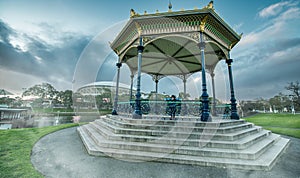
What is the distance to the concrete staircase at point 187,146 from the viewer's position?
322cm

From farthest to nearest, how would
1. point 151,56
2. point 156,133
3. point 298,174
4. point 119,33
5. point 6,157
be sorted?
point 151,56, point 119,33, point 156,133, point 6,157, point 298,174

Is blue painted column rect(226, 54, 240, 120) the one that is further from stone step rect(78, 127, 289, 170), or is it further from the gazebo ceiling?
stone step rect(78, 127, 289, 170)

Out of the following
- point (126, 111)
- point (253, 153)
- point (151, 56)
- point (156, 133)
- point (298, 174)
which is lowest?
point (298, 174)

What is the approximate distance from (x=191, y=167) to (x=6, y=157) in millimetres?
5149

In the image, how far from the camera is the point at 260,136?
15.8 ft

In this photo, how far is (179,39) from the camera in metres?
7.00

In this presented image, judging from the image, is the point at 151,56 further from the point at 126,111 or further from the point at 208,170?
the point at 208,170

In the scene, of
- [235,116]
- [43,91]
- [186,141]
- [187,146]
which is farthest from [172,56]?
[43,91]

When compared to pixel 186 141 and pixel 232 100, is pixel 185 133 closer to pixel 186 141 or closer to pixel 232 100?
pixel 186 141

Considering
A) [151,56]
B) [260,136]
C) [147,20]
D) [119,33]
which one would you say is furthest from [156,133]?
[151,56]

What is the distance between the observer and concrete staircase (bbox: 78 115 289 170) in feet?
10.6

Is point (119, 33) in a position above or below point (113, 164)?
above

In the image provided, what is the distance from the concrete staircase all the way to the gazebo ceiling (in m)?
4.73

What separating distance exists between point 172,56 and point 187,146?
7.46 metres
